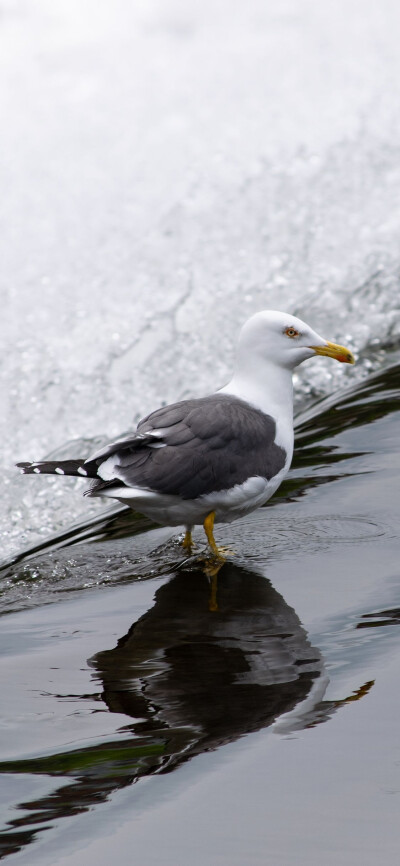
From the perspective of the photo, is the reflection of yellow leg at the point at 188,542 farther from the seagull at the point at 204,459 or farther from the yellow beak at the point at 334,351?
the yellow beak at the point at 334,351

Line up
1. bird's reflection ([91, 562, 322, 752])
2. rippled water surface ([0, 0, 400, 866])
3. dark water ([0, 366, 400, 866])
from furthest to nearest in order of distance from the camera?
bird's reflection ([91, 562, 322, 752])
rippled water surface ([0, 0, 400, 866])
dark water ([0, 366, 400, 866])

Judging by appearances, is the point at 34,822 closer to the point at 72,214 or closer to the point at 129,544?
the point at 129,544

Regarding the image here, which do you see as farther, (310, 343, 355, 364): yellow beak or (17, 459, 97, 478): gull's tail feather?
(310, 343, 355, 364): yellow beak

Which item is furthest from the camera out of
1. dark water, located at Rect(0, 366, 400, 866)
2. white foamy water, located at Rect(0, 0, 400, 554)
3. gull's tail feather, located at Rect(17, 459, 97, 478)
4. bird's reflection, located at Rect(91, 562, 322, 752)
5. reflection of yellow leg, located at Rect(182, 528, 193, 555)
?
white foamy water, located at Rect(0, 0, 400, 554)

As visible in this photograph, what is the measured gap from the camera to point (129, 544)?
5156mm

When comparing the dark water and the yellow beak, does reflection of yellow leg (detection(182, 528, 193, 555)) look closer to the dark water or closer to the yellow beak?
the dark water

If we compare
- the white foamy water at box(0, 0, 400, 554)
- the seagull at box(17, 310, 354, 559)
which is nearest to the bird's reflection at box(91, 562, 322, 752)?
the seagull at box(17, 310, 354, 559)

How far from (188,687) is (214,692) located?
0.09 metres

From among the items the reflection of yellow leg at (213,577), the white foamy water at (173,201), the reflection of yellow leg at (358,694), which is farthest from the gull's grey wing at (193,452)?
the white foamy water at (173,201)

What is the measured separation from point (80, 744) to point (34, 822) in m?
0.37

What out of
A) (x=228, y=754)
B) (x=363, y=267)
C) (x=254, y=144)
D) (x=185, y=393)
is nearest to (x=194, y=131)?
(x=254, y=144)

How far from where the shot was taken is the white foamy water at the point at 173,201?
8547 millimetres

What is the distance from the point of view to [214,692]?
11.5 ft

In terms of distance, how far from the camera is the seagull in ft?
14.2
